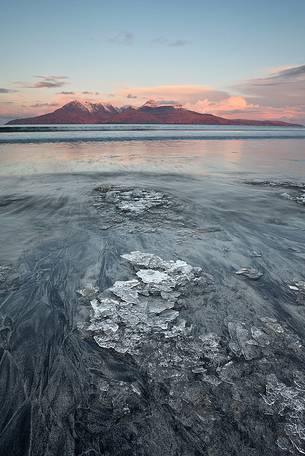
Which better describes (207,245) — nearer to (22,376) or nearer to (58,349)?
(58,349)

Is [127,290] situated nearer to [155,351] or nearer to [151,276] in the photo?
[151,276]

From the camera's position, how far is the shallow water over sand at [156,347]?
176cm

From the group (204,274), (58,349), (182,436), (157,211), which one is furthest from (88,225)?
(182,436)

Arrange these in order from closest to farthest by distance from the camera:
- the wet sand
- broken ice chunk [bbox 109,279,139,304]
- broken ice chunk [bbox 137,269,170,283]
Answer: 1. the wet sand
2. broken ice chunk [bbox 109,279,139,304]
3. broken ice chunk [bbox 137,269,170,283]

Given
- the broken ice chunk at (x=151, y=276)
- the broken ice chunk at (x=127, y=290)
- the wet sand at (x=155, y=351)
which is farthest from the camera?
the broken ice chunk at (x=151, y=276)

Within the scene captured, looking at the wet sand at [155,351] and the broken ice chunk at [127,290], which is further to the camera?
the broken ice chunk at [127,290]

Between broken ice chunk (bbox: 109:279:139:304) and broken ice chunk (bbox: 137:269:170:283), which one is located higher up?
broken ice chunk (bbox: 109:279:139:304)

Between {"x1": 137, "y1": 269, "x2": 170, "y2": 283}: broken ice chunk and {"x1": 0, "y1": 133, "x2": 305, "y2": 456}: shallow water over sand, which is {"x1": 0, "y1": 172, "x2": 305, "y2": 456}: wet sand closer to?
{"x1": 0, "y1": 133, "x2": 305, "y2": 456}: shallow water over sand

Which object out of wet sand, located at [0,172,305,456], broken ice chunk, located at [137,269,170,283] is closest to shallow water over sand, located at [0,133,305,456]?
wet sand, located at [0,172,305,456]

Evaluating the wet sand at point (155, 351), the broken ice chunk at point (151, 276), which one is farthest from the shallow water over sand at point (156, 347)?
the broken ice chunk at point (151, 276)

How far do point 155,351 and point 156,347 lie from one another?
0.05 meters

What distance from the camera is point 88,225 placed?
17.0 ft

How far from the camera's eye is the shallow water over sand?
1.76 metres

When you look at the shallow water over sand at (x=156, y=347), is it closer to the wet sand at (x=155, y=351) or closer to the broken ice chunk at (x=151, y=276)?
the wet sand at (x=155, y=351)
